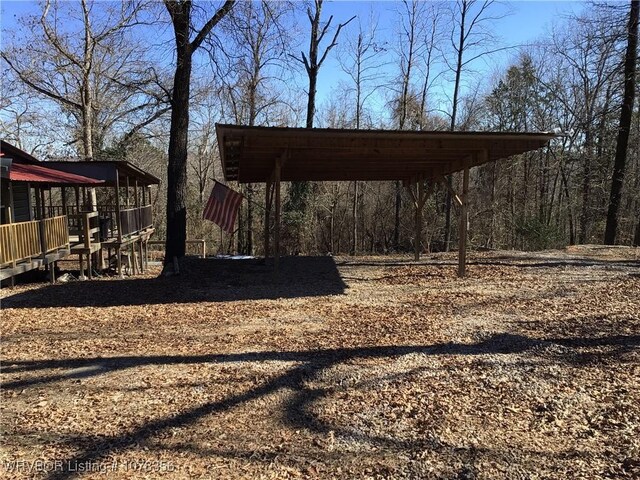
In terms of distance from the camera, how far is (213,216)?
39.5ft

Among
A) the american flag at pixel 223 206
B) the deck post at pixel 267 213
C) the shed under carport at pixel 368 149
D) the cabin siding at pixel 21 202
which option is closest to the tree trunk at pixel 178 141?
the american flag at pixel 223 206

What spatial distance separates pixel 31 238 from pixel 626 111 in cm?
1889

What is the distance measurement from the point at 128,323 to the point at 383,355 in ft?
12.5

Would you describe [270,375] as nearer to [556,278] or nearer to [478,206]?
[556,278]

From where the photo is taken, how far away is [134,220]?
18.2 meters

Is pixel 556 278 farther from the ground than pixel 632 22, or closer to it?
closer to it

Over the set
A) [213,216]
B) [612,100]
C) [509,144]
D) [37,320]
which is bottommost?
[37,320]

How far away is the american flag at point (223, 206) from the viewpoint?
11.8 meters

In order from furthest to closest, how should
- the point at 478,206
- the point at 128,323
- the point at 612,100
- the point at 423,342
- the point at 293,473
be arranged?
the point at 478,206 < the point at 612,100 < the point at 128,323 < the point at 423,342 < the point at 293,473

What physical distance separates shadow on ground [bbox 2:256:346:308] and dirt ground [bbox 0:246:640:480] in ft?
0.42

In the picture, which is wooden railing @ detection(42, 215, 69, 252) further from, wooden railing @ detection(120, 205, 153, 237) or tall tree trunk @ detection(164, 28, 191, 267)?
wooden railing @ detection(120, 205, 153, 237)

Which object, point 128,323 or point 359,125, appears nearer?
point 128,323

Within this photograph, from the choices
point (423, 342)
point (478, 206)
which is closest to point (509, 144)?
point (423, 342)

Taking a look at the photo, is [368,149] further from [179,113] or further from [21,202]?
[21,202]
